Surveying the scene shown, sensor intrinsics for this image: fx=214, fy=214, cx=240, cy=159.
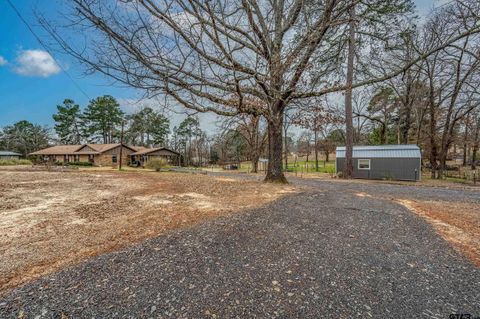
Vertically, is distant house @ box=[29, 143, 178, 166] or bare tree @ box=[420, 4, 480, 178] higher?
bare tree @ box=[420, 4, 480, 178]

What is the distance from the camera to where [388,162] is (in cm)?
1673

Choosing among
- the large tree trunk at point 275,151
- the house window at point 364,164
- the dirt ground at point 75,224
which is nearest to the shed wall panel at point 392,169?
the house window at point 364,164

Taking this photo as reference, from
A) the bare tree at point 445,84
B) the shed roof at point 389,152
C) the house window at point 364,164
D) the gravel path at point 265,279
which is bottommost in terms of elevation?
the gravel path at point 265,279

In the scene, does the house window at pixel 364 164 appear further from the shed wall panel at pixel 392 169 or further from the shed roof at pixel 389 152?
the shed roof at pixel 389 152

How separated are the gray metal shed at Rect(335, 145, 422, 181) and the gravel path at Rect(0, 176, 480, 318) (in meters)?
15.8

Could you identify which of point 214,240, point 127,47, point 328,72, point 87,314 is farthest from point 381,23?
point 87,314

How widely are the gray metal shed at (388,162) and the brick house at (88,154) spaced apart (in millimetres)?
29621

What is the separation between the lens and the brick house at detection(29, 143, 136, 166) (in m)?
30.3

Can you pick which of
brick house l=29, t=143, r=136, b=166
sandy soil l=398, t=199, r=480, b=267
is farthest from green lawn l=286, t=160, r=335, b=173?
brick house l=29, t=143, r=136, b=166

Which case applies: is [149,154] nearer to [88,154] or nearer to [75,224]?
→ [88,154]

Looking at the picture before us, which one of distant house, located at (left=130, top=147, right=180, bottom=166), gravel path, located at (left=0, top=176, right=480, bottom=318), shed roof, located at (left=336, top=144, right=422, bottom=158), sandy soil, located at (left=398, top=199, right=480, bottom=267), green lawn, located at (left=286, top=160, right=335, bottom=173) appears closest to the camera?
gravel path, located at (left=0, top=176, right=480, bottom=318)

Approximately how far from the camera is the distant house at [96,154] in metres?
30.4

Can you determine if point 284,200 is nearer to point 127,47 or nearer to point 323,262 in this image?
point 323,262

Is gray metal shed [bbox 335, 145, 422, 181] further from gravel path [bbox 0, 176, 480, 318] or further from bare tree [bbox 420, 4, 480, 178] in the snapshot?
gravel path [bbox 0, 176, 480, 318]
